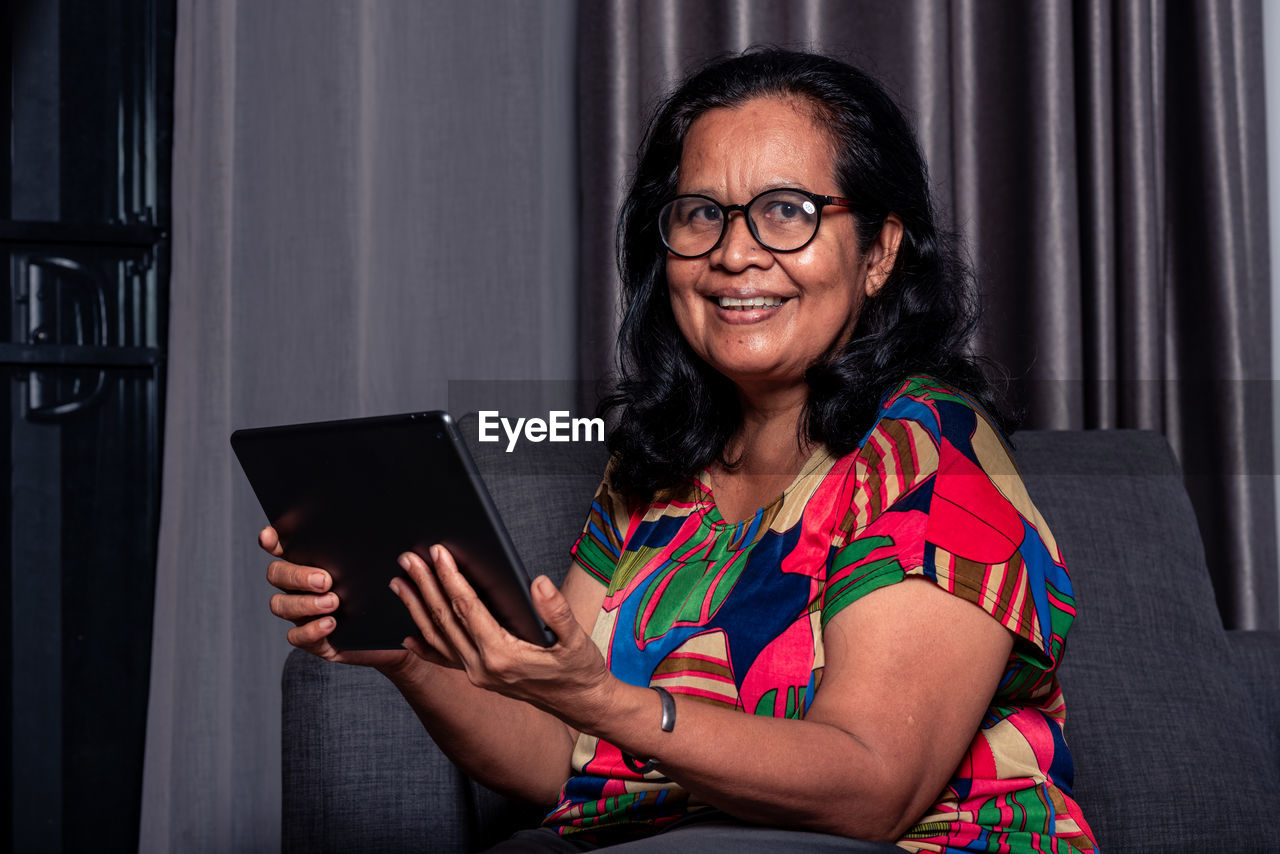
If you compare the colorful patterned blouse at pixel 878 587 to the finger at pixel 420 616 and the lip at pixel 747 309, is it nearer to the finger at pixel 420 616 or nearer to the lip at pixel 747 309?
the lip at pixel 747 309

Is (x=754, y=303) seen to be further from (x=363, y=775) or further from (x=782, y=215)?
(x=363, y=775)

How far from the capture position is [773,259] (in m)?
1.16

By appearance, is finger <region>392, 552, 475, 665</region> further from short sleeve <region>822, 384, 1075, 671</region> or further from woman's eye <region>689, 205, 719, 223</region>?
woman's eye <region>689, 205, 719, 223</region>

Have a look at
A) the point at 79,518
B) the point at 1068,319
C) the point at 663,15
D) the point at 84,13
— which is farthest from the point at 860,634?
the point at 84,13

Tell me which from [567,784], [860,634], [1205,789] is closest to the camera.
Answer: [860,634]

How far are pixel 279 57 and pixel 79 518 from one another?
96cm

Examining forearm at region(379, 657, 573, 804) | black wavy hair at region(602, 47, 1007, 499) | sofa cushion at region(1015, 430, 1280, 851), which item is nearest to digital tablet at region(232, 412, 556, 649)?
forearm at region(379, 657, 573, 804)

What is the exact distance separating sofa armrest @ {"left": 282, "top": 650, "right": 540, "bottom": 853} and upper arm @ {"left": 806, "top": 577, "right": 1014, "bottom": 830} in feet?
1.67

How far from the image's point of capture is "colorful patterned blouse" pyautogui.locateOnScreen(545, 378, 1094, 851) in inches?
36.8

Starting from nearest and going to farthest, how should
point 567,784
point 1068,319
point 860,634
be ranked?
point 860,634
point 567,784
point 1068,319

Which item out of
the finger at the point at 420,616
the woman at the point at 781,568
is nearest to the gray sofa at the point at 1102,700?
the woman at the point at 781,568

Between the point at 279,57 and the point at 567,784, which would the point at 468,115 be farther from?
the point at 567,784

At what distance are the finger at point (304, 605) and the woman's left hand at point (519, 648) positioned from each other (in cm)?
15

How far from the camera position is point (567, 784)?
1.19m
